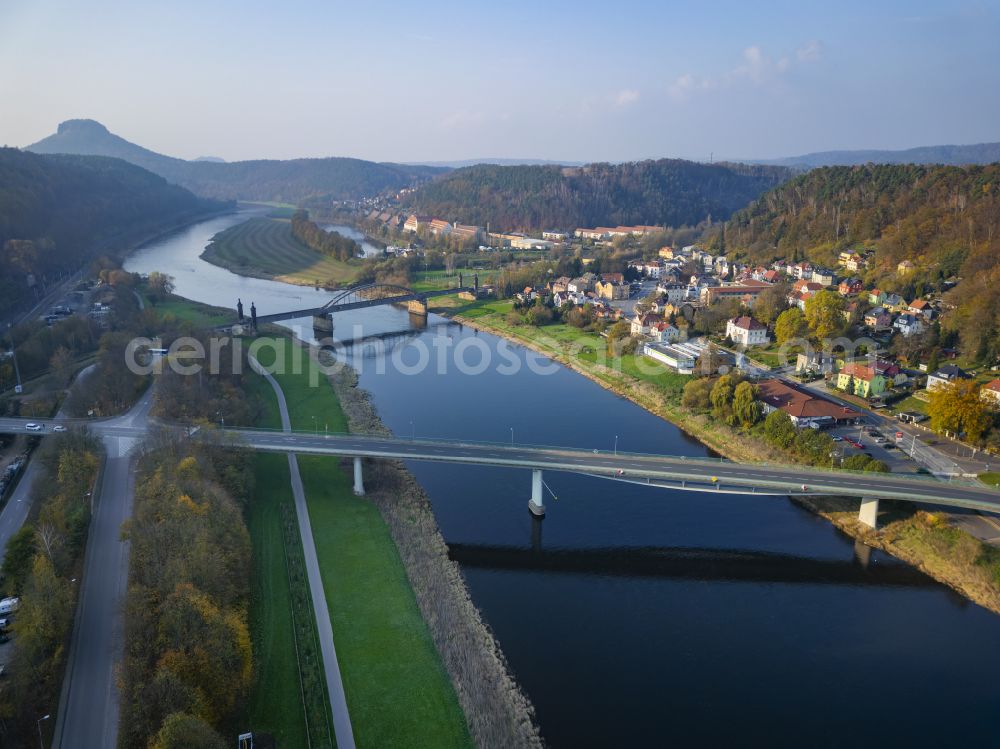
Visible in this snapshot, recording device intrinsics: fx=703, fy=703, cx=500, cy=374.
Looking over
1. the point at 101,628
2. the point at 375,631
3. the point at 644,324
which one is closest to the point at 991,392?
the point at 644,324

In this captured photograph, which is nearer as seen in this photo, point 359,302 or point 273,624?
point 273,624

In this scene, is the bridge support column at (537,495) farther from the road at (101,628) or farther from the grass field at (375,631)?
the road at (101,628)

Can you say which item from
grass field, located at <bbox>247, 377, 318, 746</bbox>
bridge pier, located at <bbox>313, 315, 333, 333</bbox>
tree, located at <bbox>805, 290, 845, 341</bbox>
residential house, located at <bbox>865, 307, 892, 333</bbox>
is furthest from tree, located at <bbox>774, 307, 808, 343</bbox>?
bridge pier, located at <bbox>313, 315, 333, 333</bbox>

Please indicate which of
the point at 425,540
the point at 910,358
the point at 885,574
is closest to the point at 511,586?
the point at 425,540

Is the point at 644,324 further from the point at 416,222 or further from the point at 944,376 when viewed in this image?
the point at 416,222

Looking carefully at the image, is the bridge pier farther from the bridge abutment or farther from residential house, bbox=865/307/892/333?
residential house, bbox=865/307/892/333

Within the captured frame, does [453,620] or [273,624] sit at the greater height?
[273,624]

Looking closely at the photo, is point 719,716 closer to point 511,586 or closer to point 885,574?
point 511,586
